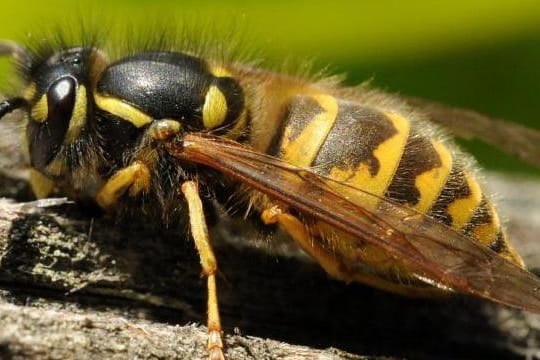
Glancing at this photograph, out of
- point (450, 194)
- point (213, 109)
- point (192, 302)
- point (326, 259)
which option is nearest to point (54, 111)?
point (213, 109)

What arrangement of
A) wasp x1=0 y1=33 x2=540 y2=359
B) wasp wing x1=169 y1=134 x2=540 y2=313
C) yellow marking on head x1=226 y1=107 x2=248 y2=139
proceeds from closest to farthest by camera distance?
wasp wing x1=169 y1=134 x2=540 y2=313 → wasp x1=0 y1=33 x2=540 y2=359 → yellow marking on head x1=226 y1=107 x2=248 y2=139

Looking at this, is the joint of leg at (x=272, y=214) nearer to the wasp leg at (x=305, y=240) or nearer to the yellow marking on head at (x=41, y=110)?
the wasp leg at (x=305, y=240)

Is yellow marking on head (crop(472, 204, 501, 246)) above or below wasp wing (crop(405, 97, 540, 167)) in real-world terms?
below

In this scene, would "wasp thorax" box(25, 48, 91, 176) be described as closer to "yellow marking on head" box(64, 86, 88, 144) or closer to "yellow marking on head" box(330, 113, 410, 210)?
"yellow marking on head" box(64, 86, 88, 144)

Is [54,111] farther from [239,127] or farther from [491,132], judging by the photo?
[491,132]

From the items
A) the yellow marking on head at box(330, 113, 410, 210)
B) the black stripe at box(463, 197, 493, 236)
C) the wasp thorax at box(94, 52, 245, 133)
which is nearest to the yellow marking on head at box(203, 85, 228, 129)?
the wasp thorax at box(94, 52, 245, 133)

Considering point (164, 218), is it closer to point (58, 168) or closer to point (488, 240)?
point (58, 168)
